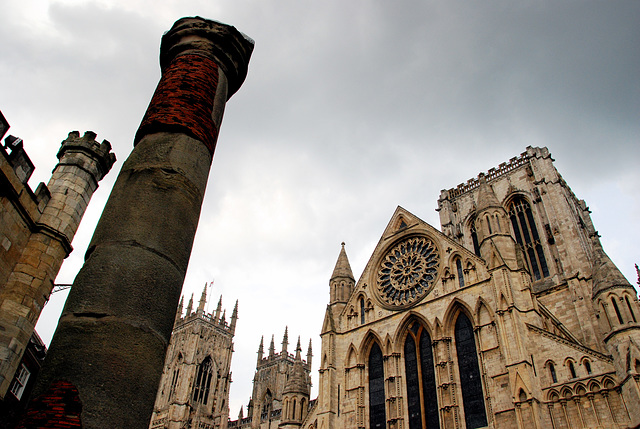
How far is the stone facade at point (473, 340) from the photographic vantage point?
1409 cm

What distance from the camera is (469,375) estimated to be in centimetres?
1662

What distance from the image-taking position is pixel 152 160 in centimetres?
464

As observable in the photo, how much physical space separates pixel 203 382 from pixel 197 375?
1.47 meters

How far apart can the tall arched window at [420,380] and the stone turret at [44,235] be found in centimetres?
1288

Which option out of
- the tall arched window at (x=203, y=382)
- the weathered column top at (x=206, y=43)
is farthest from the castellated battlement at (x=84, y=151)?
the tall arched window at (x=203, y=382)

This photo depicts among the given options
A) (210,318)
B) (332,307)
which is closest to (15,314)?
(332,307)

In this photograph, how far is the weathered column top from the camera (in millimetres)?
5898

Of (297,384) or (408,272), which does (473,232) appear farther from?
(297,384)

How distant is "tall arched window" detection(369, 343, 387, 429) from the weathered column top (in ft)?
51.2

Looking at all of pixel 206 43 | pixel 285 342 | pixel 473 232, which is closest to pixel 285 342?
pixel 285 342

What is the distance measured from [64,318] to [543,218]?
31.0 metres

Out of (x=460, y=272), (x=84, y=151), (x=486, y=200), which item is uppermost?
(x=486, y=200)

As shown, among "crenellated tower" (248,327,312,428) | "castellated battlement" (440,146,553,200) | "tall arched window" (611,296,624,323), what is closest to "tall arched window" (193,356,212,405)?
"crenellated tower" (248,327,312,428)

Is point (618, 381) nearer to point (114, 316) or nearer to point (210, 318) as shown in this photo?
point (114, 316)
